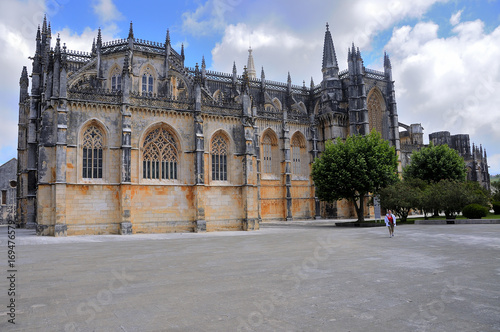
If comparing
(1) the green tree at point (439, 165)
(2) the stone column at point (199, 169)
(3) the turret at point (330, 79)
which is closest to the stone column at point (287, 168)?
(3) the turret at point (330, 79)

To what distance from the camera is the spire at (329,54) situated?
5759 centimetres

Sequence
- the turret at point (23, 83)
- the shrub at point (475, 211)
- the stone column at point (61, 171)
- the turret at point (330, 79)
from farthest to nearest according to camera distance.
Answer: the turret at point (330, 79), the turret at point (23, 83), the shrub at point (475, 211), the stone column at point (61, 171)

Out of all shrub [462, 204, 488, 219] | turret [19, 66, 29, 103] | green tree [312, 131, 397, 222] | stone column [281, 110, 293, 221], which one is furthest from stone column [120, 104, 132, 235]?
shrub [462, 204, 488, 219]

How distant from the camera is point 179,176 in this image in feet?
98.3

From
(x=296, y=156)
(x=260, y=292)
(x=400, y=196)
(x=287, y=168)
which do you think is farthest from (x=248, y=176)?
(x=260, y=292)

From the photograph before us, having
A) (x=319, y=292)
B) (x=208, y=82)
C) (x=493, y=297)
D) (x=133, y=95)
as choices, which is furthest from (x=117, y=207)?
(x=208, y=82)

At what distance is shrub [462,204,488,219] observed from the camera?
30.8m

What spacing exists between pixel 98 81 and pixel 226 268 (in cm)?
3260

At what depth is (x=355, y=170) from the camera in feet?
113

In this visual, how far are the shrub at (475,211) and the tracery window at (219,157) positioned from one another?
21.3 meters

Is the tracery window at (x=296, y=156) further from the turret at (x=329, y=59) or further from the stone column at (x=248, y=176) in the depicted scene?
the stone column at (x=248, y=176)

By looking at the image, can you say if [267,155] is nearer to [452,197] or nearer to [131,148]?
[452,197]

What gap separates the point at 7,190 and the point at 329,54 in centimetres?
5286

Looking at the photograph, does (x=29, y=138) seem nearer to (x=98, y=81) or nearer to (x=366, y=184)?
(x=98, y=81)
